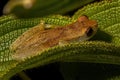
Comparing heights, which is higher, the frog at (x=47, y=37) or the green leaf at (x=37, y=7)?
the green leaf at (x=37, y=7)

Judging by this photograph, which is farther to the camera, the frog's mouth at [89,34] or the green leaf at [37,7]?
the frog's mouth at [89,34]

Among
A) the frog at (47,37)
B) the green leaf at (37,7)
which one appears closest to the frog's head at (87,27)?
the frog at (47,37)

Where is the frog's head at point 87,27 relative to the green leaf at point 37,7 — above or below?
below

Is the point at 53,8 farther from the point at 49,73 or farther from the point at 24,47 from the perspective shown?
the point at 49,73

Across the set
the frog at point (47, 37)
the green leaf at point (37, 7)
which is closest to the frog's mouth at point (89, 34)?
the frog at point (47, 37)

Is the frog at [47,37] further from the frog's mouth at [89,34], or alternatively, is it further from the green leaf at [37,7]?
the green leaf at [37,7]

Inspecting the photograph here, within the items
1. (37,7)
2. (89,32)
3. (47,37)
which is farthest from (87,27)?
(37,7)

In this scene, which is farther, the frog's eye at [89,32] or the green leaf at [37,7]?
the frog's eye at [89,32]

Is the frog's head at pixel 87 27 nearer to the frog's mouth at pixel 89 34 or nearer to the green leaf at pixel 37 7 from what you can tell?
the frog's mouth at pixel 89 34

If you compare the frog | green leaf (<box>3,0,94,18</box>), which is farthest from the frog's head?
green leaf (<box>3,0,94,18</box>)
